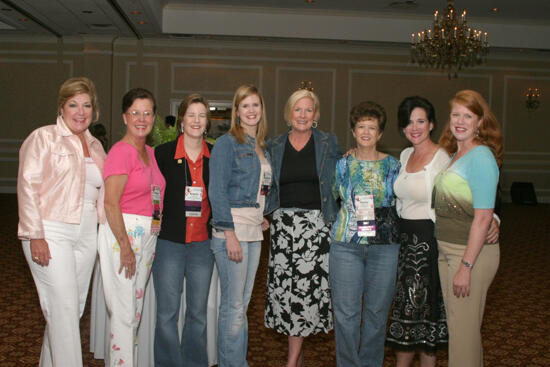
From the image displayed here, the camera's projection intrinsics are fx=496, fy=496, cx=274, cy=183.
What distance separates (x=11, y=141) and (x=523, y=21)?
12143 mm

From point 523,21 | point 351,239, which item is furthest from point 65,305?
point 523,21

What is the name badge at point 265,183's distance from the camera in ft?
8.51

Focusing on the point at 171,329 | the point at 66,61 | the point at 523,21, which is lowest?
the point at 171,329

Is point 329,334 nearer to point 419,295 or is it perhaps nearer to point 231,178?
point 419,295

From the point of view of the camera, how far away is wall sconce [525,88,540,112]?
12.5 metres

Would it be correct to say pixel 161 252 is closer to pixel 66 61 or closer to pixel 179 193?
pixel 179 193

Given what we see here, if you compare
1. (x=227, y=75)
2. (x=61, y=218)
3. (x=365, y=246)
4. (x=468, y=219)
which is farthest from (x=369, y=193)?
(x=227, y=75)

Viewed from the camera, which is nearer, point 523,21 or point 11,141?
point 523,21

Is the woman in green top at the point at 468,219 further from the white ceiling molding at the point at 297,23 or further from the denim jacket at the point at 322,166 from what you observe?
the white ceiling molding at the point at 297,23

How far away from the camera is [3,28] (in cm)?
1109

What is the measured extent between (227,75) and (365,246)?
9.63 m

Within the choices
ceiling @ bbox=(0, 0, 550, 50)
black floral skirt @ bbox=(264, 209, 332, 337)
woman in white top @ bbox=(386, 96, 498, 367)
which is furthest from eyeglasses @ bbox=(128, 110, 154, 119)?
ceiling @ bbox=(0, 0, 550, 50)

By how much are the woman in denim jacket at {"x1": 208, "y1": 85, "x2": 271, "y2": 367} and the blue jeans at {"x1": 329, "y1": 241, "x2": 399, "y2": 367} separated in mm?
450

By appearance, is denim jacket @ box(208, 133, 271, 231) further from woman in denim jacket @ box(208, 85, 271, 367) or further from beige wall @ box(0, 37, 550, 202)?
beige wall @ box(0, 37, 550, 202)
